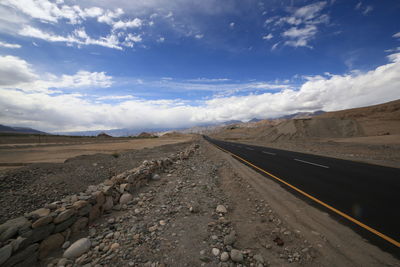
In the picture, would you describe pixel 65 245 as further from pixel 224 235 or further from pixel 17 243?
pixel 224 235

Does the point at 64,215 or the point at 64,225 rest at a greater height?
the point at 64,215

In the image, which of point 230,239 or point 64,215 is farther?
point 64,215

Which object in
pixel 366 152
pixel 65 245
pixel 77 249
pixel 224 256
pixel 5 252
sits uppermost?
pixel 5 252

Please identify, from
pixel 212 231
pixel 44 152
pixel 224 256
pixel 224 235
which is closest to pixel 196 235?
pixel 212 231

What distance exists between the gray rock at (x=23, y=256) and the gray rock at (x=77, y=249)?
0.58 meters

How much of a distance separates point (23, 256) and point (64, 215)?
34.3 inches

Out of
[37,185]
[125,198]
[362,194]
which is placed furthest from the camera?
[37,185]

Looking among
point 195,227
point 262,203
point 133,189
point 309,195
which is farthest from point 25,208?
point 309,195

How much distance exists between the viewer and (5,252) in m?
2.80

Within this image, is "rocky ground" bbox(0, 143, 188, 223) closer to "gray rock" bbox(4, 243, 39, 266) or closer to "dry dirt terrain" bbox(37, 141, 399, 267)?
"gray rock" bbox(4, 243, 39, 266)

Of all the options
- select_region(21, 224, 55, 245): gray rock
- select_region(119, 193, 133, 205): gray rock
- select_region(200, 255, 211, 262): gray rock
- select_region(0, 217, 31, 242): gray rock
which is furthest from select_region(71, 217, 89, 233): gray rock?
select_region(200, 255, 211, 262): gray rock

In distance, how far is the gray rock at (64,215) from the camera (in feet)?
11.9

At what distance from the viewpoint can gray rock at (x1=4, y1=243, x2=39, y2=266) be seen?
283cm

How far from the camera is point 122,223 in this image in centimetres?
425
